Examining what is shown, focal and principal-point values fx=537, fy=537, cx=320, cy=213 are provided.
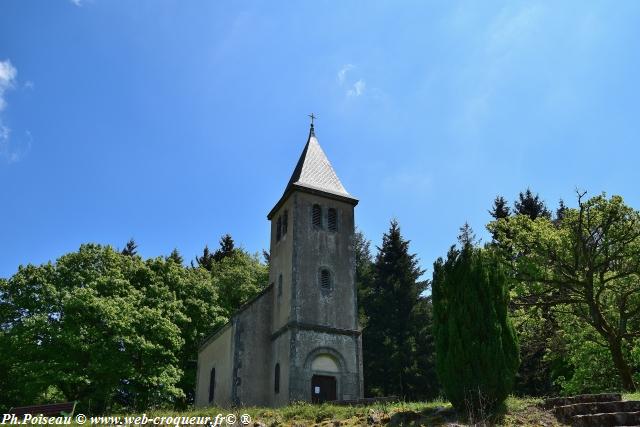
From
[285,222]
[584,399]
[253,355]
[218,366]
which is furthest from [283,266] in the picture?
[584,399]

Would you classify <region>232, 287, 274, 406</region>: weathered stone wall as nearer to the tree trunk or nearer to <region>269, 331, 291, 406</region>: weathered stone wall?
<region>269, 331, 291, 406</region>: weathered stone wall

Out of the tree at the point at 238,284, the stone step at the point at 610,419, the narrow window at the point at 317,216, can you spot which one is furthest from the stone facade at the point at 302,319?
the tree at the point at 238,284

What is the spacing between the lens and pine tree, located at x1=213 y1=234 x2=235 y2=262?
172ft

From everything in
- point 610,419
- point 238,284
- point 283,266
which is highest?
point 238,284

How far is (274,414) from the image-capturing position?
15.3m

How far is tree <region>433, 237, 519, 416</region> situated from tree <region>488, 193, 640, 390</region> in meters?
6.30

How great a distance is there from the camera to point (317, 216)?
1001 inches

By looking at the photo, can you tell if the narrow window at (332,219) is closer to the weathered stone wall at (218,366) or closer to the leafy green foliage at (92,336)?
the weathered stone wall at (218,366)

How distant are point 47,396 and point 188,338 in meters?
8.43

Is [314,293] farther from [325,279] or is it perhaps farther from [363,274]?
[363,274]

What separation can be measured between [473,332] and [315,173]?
15298mm

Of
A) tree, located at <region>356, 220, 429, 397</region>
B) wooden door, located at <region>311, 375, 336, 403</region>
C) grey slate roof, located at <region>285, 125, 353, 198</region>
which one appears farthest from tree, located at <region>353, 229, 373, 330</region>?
wooden door, located at <region>311, 375, 336, 403</region>

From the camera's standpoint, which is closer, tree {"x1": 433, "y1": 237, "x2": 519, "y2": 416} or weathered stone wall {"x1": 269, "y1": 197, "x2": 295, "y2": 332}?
tree {"x1": 433, "y1": 237, "x2": 519, "y2": 416}

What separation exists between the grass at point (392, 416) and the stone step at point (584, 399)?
0.31m
